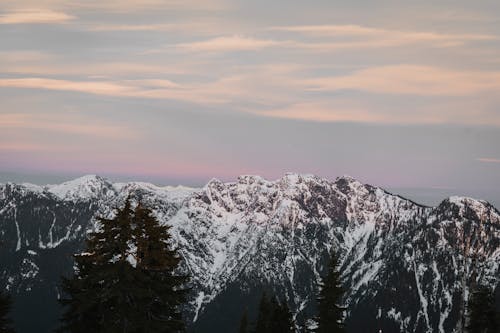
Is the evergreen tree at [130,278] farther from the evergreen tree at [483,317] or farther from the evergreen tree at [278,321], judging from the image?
the evergreen tree at [483,317]

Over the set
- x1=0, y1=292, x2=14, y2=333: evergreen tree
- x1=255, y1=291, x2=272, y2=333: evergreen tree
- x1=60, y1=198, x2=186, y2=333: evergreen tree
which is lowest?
x1=255, y1=291, x2=272, y2=333: evergreen tree

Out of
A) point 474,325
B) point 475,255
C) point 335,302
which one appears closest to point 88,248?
point 475,255

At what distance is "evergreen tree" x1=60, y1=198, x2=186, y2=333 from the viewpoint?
3591 centimetres

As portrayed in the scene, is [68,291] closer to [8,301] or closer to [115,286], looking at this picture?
[115,286]

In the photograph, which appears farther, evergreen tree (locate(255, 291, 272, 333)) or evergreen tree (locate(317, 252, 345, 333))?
evergreen tree (locate(255, 291, 272, 333))

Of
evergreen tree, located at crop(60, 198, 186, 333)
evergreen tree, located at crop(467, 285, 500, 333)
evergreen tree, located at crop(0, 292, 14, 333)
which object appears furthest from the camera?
evergreen tree, located at crop(467, 285, 500, 333)

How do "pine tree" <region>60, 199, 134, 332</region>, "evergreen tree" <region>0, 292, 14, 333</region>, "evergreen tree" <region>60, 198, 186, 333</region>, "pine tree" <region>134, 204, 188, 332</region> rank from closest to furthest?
"pine tree" <region>60, 199, 134, 332</region> → "evergreen tree" <region>60, 198, 186, 333</region> → "pine tree" <region>134, 204, 188, 332</region> → "evergreen tree" <region>0, 292, 14, 333</region>

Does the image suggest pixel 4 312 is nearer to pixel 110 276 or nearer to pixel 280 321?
pixel 110 276

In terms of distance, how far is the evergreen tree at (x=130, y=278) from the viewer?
118 feet

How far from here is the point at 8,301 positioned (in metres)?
51.3

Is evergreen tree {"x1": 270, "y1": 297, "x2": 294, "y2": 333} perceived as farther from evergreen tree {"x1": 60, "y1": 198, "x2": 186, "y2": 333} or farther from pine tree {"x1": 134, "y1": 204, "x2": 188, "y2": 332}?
pine tree {"x1": 134, "y1": 204, "x2": 188, "y2": 332}

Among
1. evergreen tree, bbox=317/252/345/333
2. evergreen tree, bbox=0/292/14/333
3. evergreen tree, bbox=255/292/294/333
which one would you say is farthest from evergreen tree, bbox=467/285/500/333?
evergreen tree, bbox=0/292/14/333

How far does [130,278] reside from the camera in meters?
35.7

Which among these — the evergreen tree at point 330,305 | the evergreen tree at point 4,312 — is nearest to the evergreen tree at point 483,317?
the evergreen tree at point 330,305
